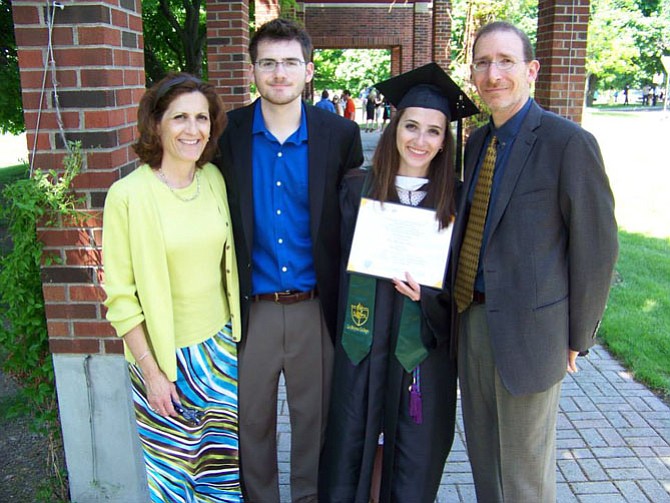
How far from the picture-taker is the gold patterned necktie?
273 cm

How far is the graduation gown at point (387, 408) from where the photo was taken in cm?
291

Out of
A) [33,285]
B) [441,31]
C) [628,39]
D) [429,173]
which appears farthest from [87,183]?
[628,39]

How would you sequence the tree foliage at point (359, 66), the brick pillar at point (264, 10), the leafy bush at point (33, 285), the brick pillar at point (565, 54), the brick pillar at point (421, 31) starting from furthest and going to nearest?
1. the tree foliage at point (359, 66)
2. the brick pillar at point (421, 31)
3. the brick pillar at point (264, 10)
4. the brick pillar at point (565, 54)
5. the leafy bush at point (33, 285)

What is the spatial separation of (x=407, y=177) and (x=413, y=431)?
44.8 inches

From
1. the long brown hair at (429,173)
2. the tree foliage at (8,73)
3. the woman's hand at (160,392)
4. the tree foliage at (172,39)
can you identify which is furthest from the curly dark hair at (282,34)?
the tree foliage at (172,39)

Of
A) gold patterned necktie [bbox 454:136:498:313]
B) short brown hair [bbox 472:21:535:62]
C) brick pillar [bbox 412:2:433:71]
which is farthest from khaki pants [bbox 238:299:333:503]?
brick pillar [bbox 412:2:433:71]

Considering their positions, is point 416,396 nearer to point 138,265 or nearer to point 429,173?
point 429,173

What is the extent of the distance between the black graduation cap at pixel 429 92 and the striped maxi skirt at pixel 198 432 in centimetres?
129

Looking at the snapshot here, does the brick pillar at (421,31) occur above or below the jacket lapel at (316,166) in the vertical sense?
above

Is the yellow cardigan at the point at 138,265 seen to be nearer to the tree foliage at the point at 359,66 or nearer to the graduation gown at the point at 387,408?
the graduation gown at the point at 387,408

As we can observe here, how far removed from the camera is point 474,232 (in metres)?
2.76

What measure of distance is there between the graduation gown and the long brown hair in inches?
3.0

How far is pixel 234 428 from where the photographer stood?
9.93 feet

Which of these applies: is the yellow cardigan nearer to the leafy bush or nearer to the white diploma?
the leafy bush
